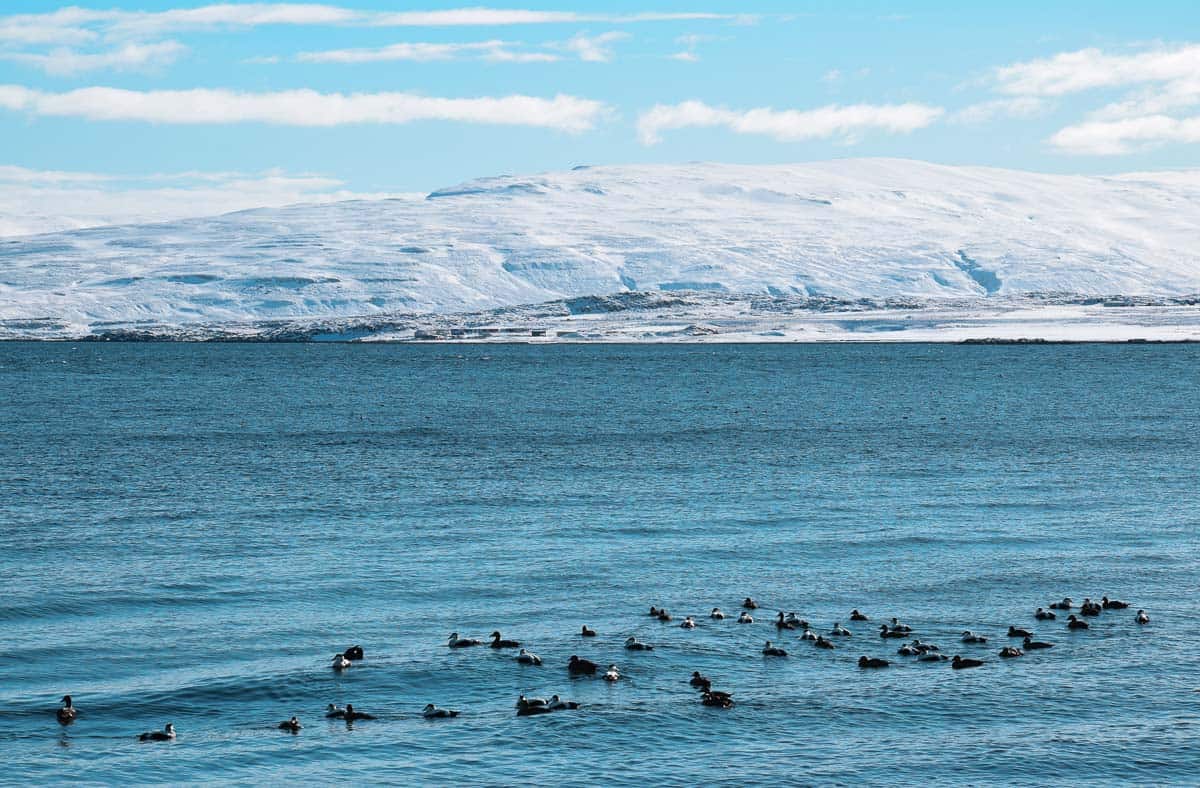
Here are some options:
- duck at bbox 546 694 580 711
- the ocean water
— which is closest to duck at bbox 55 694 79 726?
the ocean water

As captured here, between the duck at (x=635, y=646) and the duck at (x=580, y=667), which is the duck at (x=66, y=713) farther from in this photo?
the duck at (x=635, y=646)

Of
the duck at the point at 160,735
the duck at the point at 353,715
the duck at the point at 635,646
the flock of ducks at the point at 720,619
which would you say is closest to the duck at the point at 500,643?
the flock of ducks at the point at 720,619

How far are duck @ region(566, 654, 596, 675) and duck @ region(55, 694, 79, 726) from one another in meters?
9.48

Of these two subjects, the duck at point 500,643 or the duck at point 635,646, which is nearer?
the duck at point 635,646

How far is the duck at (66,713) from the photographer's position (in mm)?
26578

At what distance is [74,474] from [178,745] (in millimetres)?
36958

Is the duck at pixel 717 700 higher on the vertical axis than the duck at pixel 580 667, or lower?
lower

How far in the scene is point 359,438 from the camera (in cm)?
7631

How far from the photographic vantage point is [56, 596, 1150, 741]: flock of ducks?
27.2 m

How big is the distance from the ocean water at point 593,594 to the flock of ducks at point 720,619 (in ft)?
0.93

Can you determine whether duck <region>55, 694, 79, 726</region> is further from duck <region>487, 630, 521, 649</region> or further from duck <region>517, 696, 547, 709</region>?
duck <region>487, 630, 521, 649</region>

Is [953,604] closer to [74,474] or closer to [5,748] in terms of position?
[5,748]

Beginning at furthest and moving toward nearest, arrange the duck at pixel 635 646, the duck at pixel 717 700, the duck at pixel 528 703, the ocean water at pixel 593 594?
1. the duck at pixel 635 646
2. the duck at pixel 717 700
3. the duck at pixel 528 703
4. the ocean water at pixel 593 594

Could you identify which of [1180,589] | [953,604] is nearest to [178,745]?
[953,604]
